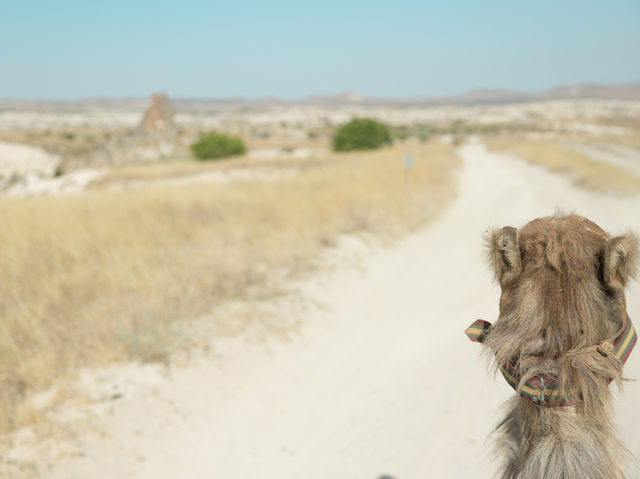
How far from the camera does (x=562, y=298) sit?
1.28 m

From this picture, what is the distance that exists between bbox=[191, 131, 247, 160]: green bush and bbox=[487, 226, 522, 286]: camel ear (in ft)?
144

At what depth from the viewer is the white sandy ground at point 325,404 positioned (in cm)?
349

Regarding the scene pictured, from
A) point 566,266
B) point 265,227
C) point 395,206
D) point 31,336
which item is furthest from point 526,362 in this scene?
point 395,206

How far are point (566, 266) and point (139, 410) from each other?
369 centimetres

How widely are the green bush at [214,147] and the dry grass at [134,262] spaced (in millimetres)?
32908

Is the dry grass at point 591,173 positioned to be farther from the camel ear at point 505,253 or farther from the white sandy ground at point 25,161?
the white sandy ground at point 25,161

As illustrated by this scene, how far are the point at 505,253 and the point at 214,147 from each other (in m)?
44.0

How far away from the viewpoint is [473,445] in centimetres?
360

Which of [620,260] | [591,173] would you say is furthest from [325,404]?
[591,173]

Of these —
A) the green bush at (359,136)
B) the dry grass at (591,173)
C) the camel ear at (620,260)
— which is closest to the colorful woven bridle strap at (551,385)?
the camel ear at (620,260)

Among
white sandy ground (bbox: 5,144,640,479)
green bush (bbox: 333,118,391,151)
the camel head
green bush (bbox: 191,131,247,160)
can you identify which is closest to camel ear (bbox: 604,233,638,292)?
the camel head

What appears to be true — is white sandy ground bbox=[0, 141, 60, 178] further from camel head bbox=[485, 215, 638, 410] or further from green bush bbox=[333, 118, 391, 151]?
camel head bbox=[485, 215, 638, 410]

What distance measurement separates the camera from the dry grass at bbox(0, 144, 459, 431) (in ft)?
14.8

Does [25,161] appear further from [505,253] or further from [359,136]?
[505,253]
